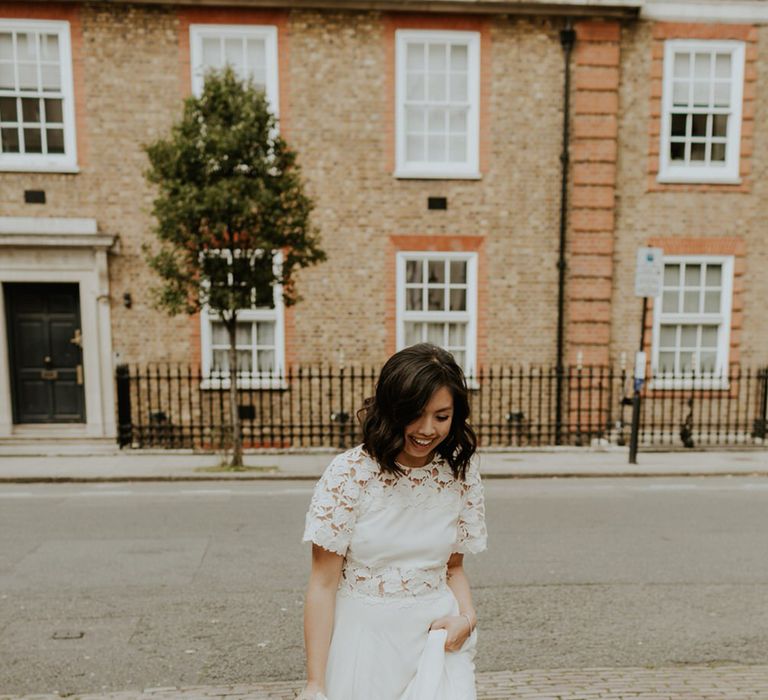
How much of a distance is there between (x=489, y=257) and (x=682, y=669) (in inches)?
372

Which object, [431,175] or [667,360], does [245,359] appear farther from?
[667,360]

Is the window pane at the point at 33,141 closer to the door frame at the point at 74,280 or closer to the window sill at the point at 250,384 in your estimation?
the door frame at the point at 74,280

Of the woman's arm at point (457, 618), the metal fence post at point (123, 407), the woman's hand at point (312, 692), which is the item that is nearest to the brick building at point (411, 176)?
the metal fence post at point (123, 407)

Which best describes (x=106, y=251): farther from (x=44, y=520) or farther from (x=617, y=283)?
(x=617, y=283)

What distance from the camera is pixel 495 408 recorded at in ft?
41.9

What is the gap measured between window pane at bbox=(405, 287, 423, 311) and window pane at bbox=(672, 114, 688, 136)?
5.78 m

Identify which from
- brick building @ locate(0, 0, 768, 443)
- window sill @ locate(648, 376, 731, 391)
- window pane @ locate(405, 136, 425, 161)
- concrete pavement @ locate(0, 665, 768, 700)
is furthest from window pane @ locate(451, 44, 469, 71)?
concrete pavement @ locate(0, 665, 768, 700)

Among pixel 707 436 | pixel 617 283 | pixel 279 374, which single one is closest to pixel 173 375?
pixel 279 374

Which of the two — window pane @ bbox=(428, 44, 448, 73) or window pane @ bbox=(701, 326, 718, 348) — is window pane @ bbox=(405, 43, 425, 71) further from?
window pane @ bbox=(701, 326, 718, 348)

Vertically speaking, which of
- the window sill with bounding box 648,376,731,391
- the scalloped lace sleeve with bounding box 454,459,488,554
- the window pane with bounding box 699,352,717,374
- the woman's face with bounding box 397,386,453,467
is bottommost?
the window sill with bounding box 648,376,731,391

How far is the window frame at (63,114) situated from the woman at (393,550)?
39.0 feet

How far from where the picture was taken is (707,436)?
498 inches

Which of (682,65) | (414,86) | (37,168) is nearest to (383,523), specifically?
(414,86)

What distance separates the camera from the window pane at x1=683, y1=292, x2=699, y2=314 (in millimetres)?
13148
